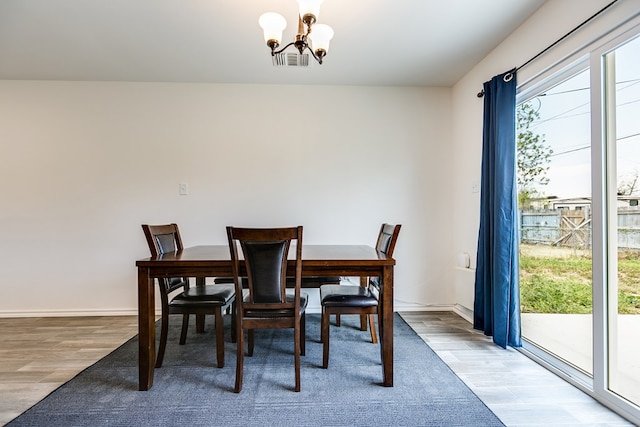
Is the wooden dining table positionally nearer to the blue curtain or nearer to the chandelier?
the blue curtain

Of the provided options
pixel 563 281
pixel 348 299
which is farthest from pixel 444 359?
pixel 563 281

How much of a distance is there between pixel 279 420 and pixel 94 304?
106 inches

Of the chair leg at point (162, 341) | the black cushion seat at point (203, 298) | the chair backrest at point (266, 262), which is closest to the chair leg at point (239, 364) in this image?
the chair backrest at point (266, 262)

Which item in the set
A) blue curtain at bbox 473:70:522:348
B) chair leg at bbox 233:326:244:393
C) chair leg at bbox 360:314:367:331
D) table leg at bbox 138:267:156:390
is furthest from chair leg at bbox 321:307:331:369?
blue curtain at bbox 473:70:522:348

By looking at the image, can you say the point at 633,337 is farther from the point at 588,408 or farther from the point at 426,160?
the point at 426,160

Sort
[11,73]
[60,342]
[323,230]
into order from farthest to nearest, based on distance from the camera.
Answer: [323,230], [11,73], [60,342]

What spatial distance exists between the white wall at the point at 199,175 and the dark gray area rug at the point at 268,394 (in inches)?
49.4

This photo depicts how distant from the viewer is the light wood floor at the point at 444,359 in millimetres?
1672

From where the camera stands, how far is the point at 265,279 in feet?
5.99

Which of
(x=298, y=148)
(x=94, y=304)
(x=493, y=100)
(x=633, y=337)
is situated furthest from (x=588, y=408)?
(x=94, y=304)

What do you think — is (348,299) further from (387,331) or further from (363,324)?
(363,324)

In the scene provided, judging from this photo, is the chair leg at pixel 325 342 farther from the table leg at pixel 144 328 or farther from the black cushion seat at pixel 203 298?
the table leg at pixel 144 328

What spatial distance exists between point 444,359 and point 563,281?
0.95 m

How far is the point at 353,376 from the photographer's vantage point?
2.03m
